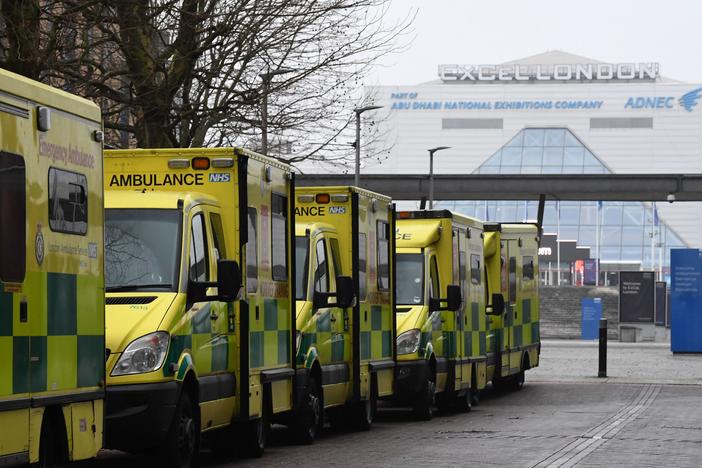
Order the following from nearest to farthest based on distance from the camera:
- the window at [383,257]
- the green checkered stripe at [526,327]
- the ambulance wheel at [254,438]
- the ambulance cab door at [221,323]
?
the ambulance cab door at [221,323] → the ambulance wheel at [254,438] → the window at [383,257] → the green checkered stripe at [526,327]

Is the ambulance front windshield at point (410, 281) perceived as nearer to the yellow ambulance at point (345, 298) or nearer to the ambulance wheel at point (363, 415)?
the yellow ambulance at point (345, 298)

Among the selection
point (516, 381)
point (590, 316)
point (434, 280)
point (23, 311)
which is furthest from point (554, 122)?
point (23, 311)

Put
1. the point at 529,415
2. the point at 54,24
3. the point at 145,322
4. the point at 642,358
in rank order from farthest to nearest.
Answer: the point at 642,358
the point at 529,415
the point at 54,24
the point at 145,322

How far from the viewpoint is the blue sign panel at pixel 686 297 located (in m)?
43.2

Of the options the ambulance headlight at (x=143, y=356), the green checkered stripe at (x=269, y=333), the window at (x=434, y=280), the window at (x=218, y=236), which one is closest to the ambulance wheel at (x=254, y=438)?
the green checkered stripe at (x=269, y=333)

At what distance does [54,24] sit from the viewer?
1928cm

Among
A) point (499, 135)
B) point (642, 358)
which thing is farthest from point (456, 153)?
point (642, 358)

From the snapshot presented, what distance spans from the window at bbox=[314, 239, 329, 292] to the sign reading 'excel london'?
12785cm

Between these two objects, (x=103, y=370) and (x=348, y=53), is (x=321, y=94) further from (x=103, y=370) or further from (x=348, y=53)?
(x=103, y=370)

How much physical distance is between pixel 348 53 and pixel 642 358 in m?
20.1

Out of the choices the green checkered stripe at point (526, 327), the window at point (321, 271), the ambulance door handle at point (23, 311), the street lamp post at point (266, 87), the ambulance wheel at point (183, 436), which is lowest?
the ambulance wheel at point (183, 436)

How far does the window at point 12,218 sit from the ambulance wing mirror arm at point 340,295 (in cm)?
758

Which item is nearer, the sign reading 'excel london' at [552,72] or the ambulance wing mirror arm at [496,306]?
the ambulance wing mirror arm at [496,306]

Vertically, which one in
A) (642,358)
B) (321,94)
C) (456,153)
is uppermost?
(456,153)
